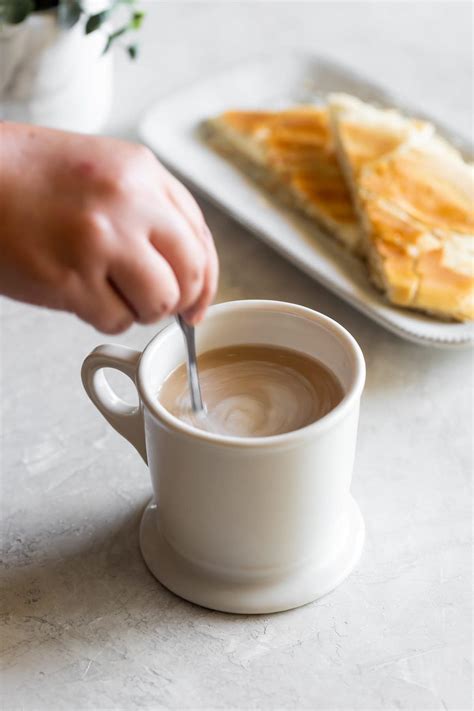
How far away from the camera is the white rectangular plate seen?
983mm

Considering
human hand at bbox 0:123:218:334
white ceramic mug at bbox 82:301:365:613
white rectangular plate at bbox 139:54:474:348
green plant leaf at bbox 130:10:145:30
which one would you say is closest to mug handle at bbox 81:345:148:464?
white ceramic mug at bbox 82:301:365:613

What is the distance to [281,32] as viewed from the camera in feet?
5.40

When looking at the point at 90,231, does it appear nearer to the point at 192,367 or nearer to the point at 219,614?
the point at 192,367

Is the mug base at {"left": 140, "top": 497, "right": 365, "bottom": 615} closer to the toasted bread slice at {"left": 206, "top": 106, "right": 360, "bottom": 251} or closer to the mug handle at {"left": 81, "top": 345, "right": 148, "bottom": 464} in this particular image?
the mug handle at {"left": 81, "top": 345, "right": 148, "bottom": 464}

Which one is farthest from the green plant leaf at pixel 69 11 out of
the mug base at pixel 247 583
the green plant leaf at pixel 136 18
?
the mug base at pixel 247 583

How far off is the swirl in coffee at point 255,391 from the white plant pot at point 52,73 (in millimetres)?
536

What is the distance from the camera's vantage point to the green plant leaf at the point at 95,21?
1109 mm

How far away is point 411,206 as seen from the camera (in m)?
1.10

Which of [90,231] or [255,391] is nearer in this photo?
[90,231]

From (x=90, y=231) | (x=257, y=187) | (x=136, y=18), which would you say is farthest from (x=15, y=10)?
(x=90, y=231)

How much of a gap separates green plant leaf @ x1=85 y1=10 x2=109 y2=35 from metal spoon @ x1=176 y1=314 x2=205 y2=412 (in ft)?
1.88

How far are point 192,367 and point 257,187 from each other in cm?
57

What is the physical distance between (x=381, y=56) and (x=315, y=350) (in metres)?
0.98

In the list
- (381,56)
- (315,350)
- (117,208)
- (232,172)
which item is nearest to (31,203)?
(117,208)
